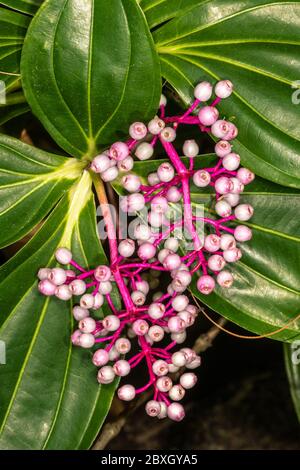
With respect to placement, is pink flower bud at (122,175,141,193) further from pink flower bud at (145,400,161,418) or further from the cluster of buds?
pink flower bud at (145,400,161,418)

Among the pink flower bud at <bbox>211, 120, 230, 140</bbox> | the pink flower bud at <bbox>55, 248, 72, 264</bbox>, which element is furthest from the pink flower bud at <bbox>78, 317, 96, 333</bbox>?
the pink flower bud at <bbox>211, 120, 230, 140</bbox>

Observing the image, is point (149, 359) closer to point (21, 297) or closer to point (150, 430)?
point (21, 297)

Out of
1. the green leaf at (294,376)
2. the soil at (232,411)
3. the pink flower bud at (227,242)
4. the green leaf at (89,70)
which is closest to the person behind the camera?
the green leaf at (89,70)

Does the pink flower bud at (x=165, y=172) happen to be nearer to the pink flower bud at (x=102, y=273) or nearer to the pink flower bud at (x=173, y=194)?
the pink flower bud at (x=173, y=194)

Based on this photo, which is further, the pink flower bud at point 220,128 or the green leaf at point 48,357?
the green leaf at point 48,357

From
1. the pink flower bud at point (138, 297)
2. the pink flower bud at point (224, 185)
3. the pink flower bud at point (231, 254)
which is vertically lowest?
the pink flower bud at point (138, 297)

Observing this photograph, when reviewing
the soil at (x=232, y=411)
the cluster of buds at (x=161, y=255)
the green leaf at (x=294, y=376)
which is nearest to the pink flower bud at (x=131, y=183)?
the cluster of buds at (x=161, y=255)
